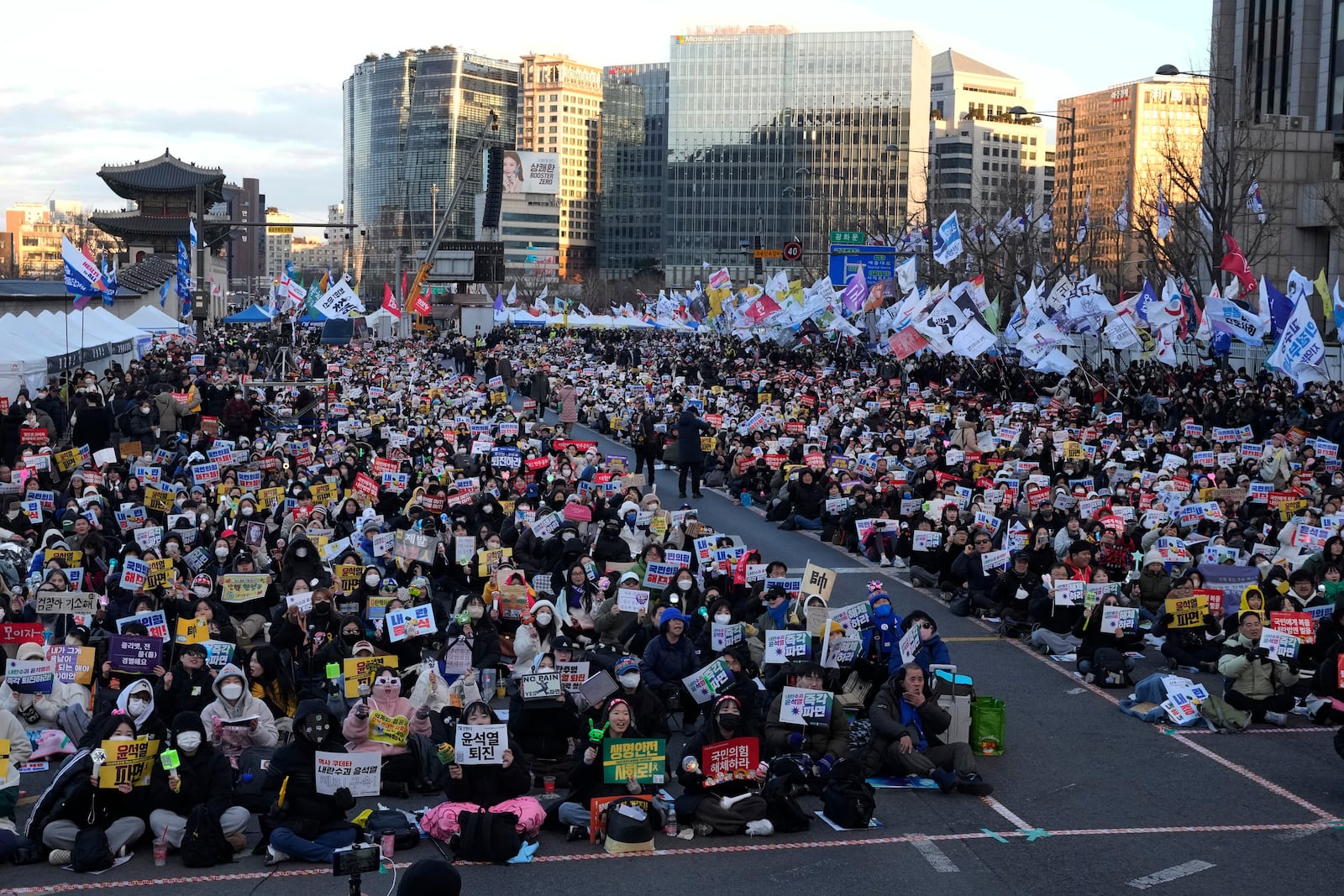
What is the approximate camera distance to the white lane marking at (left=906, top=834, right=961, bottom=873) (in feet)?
31.3

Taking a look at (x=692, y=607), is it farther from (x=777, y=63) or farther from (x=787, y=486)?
(x=777, y=63)

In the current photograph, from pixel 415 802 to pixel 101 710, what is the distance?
2.82 metres

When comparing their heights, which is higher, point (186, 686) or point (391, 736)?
point (186, 686)

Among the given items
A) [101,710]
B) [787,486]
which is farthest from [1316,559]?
[101,710]

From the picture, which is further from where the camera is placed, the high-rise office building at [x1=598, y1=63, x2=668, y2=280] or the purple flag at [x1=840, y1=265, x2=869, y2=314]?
the high-rise office building at [x1=598, y1=63, x2=668, y2=280]

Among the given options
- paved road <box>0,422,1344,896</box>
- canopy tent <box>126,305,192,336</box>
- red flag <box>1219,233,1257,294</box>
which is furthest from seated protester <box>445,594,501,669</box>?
canopy tent <box>126,305,192,336</box>

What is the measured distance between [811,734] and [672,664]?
1723 mm

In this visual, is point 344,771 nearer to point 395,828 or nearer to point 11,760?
point 395,828

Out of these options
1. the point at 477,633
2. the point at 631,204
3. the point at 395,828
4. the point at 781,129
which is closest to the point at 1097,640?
the point at 477,633

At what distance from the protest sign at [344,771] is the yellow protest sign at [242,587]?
15.9 ft

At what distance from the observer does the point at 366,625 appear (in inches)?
537

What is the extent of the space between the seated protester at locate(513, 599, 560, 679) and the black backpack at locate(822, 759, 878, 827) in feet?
11.2

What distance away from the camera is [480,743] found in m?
9.97

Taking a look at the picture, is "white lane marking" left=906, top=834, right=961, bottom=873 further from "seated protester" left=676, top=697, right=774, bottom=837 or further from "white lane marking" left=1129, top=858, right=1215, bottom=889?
"white lane marking" left=1129, top=858, right=1215, bottom=889
